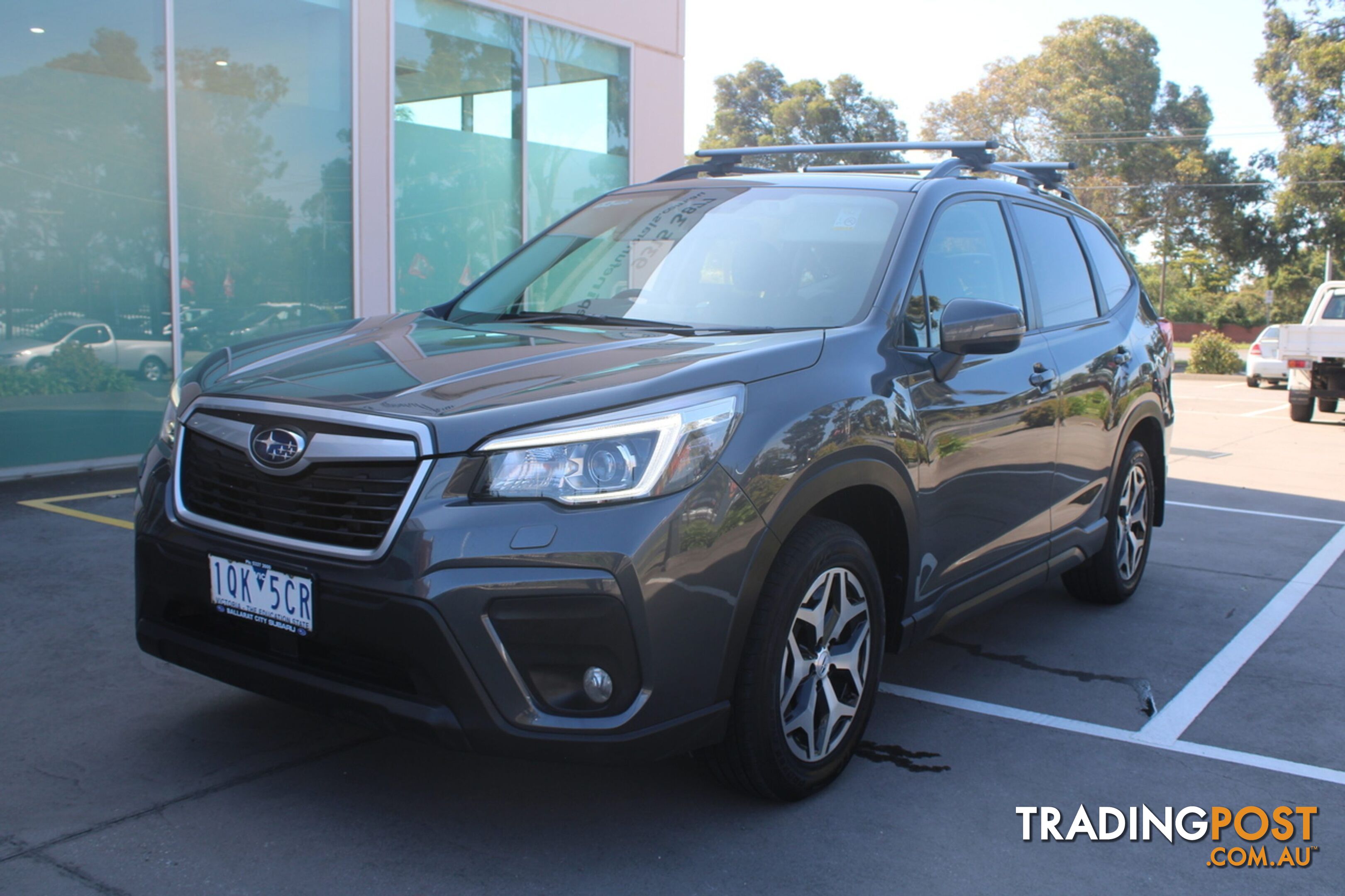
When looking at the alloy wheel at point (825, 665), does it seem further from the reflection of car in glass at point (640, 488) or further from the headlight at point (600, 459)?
the headlight at point (600, 459)

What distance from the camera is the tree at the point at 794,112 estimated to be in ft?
216

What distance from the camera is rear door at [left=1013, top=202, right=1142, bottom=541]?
14.9ft

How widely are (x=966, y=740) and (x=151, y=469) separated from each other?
2.60m

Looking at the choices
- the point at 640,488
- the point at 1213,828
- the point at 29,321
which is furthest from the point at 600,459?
the point at 29,321

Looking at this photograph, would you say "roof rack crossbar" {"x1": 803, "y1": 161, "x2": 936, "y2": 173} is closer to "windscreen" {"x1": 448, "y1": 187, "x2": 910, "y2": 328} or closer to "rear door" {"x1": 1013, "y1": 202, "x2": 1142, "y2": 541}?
"rear door" {"x1": 1013, "y1": 202, "x2": 1142, "y2": 541}

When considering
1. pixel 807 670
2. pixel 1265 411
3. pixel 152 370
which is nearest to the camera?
pixel 807 670

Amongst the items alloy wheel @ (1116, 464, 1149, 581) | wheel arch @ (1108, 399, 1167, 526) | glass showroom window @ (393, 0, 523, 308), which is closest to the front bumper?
wheel arch @ (1108, 399, 1167, 526)

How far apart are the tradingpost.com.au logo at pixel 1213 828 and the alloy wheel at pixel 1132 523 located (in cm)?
218

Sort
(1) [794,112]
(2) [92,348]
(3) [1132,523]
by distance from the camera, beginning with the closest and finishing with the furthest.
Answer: (3) [1132,523] < (2) [92,348] < (1) [794,112]

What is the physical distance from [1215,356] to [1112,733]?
28.3 metres

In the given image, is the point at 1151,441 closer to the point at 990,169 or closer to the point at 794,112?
the point at 990,169

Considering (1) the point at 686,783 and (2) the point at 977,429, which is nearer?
(1) the point at 686,783

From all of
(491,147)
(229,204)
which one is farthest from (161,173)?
(491,147)

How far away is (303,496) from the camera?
9.05ft
